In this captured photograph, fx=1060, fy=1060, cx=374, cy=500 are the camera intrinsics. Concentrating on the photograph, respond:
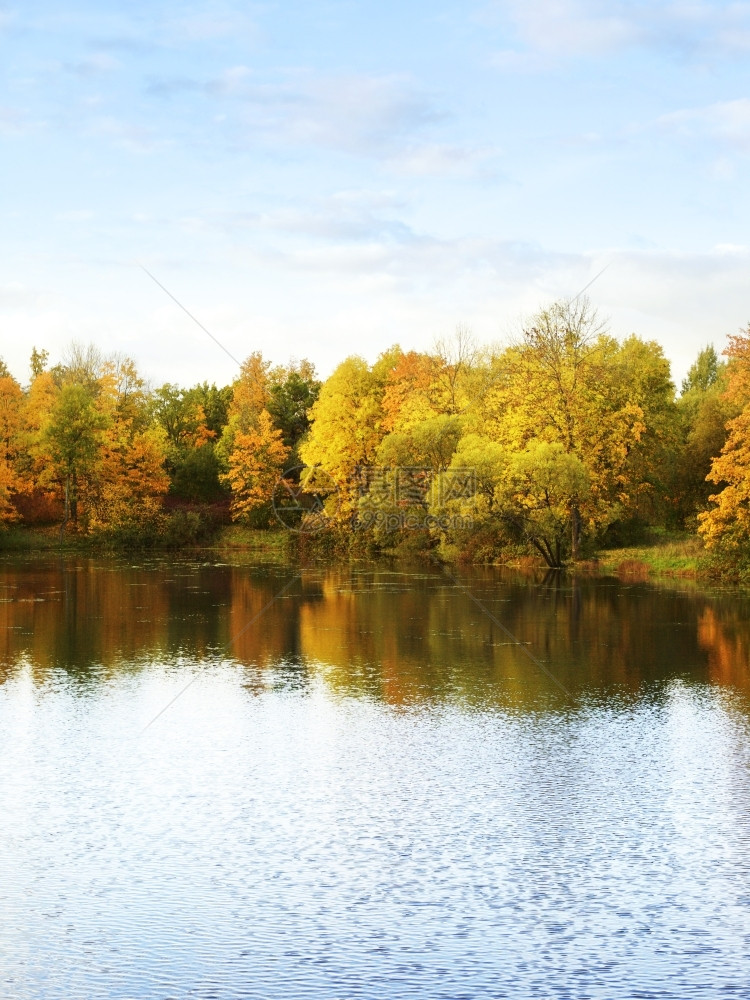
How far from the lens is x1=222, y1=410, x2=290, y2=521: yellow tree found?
226ft

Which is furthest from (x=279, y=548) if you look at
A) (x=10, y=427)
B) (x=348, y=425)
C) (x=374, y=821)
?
(x=374, y=821)

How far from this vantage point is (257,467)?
6919 centimetres

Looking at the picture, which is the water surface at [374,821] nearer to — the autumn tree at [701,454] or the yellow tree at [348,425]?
the autumn tree at [701,454]

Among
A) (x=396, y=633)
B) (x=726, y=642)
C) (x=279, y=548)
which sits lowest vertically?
(x=726, y=642)

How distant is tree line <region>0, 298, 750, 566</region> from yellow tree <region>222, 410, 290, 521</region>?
0.13 metres

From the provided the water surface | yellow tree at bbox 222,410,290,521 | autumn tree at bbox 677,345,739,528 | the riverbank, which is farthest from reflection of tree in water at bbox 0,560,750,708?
yellow tree at bbox 222,410,290,521

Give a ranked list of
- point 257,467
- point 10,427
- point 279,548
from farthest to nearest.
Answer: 1. point 257,467
2. point 10,427
3. point 279,548

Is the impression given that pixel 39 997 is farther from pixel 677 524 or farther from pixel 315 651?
pixel 677 524

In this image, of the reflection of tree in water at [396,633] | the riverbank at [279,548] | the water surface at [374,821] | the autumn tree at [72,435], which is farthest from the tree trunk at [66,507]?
the water surface at [374,821]

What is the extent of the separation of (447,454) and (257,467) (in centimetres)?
2071

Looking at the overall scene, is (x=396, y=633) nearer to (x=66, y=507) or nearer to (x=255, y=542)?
(x=255, y=542)

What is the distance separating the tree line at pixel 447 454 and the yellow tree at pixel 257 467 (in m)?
0.13

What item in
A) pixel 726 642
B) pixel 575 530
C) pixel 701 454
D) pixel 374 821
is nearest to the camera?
pixel 374 821

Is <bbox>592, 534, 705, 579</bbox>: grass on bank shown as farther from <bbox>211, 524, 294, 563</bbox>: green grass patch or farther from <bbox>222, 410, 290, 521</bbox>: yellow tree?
<bbox>222, 410, 290, 521</bbox>: yellow tree
